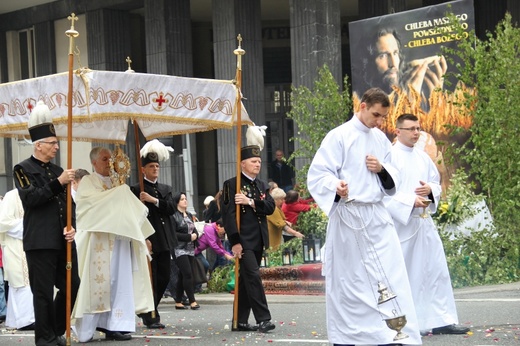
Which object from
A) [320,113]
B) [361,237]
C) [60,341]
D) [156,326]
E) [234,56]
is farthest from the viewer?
[234,56]

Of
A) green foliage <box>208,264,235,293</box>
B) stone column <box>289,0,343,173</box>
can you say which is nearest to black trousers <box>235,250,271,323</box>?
green foliage <box>208,264,235,293</box>

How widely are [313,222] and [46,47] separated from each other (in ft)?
54.7

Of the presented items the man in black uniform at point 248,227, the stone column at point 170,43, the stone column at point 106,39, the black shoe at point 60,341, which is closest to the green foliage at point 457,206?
the man in black uniform at point 248,227

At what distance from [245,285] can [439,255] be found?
7.08 ft

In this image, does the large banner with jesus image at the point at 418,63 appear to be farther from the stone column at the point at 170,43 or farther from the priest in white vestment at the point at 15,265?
the stone column at the point at 170,43

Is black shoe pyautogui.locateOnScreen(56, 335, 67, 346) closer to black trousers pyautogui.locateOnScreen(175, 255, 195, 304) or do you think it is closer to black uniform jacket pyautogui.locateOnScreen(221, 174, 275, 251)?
black uniform jacket pyautogui.locateOnScreen(221, 174, 275, 251)

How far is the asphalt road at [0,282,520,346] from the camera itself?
418 inches

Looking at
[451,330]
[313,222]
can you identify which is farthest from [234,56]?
[451,330]

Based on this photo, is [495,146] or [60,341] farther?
[495,146]

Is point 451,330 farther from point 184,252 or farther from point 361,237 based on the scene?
point 184,252

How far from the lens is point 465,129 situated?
18.2 m

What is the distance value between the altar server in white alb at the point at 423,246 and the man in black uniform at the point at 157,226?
9.87 feet

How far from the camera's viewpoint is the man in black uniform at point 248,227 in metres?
12.1

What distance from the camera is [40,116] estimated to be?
35.1ft
